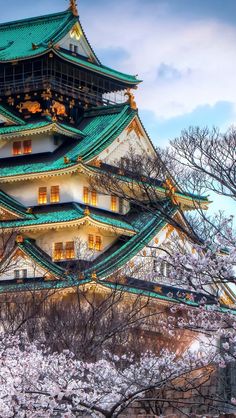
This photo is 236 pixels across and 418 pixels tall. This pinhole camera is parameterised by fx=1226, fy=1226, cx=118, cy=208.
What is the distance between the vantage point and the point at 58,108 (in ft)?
216

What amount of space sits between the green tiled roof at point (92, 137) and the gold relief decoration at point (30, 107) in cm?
253

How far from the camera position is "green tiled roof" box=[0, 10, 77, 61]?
6625 centimetres

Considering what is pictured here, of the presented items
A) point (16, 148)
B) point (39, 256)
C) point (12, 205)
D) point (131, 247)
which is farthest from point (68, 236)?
point (16, 148)

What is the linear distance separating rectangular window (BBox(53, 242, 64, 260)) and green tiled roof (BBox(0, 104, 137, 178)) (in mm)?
3808

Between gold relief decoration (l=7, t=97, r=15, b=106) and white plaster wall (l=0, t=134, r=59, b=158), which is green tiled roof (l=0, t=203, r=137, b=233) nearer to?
white plaster wall (l=0, t=134, r=59, b=158)

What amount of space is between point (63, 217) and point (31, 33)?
44.3 feet

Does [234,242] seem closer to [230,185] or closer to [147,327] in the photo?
[230,185]

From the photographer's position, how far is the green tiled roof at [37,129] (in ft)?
207

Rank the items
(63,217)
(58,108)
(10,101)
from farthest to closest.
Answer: (10,101) → (58,108) → (63,217)

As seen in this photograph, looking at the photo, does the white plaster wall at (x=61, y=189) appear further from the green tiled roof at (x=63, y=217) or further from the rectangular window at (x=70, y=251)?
the rectangular window at (x=70, y=251)

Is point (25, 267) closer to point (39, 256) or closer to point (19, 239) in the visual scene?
point (39, 256)

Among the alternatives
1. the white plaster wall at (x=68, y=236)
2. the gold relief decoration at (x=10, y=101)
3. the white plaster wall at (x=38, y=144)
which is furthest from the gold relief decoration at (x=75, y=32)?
the white plaster wall at (x=68, y=236)

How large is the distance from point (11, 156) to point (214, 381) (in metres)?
25.0

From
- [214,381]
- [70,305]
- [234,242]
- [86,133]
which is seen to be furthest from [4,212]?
[234,242]
